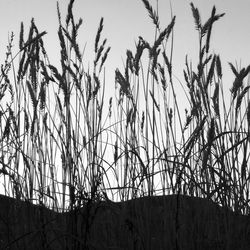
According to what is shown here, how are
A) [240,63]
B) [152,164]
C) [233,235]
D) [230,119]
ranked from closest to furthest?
1. [233,235]
2. [152,164]
3. [230,119]
4. [240,63]

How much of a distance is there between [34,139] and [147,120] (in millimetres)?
437

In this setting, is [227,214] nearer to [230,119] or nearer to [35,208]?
[230,119]

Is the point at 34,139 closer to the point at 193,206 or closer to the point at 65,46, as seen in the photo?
the point at 65,46

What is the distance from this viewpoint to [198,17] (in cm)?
175

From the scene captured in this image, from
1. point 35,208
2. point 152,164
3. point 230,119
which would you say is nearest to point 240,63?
point 230,119

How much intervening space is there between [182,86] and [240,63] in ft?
1.11

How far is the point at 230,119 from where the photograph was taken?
1834 millimetres

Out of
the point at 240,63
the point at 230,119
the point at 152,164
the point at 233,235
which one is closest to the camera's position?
the point at 233,235

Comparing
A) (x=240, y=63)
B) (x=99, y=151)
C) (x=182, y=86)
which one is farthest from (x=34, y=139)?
(x=240, y=63)

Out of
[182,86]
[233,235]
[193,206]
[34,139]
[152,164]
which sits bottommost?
[233,235]

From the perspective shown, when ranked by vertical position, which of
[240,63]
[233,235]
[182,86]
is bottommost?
[233,235]

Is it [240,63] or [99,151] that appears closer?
[99,151]

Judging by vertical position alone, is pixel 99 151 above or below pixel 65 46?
below

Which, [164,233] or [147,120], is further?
[147,120]
